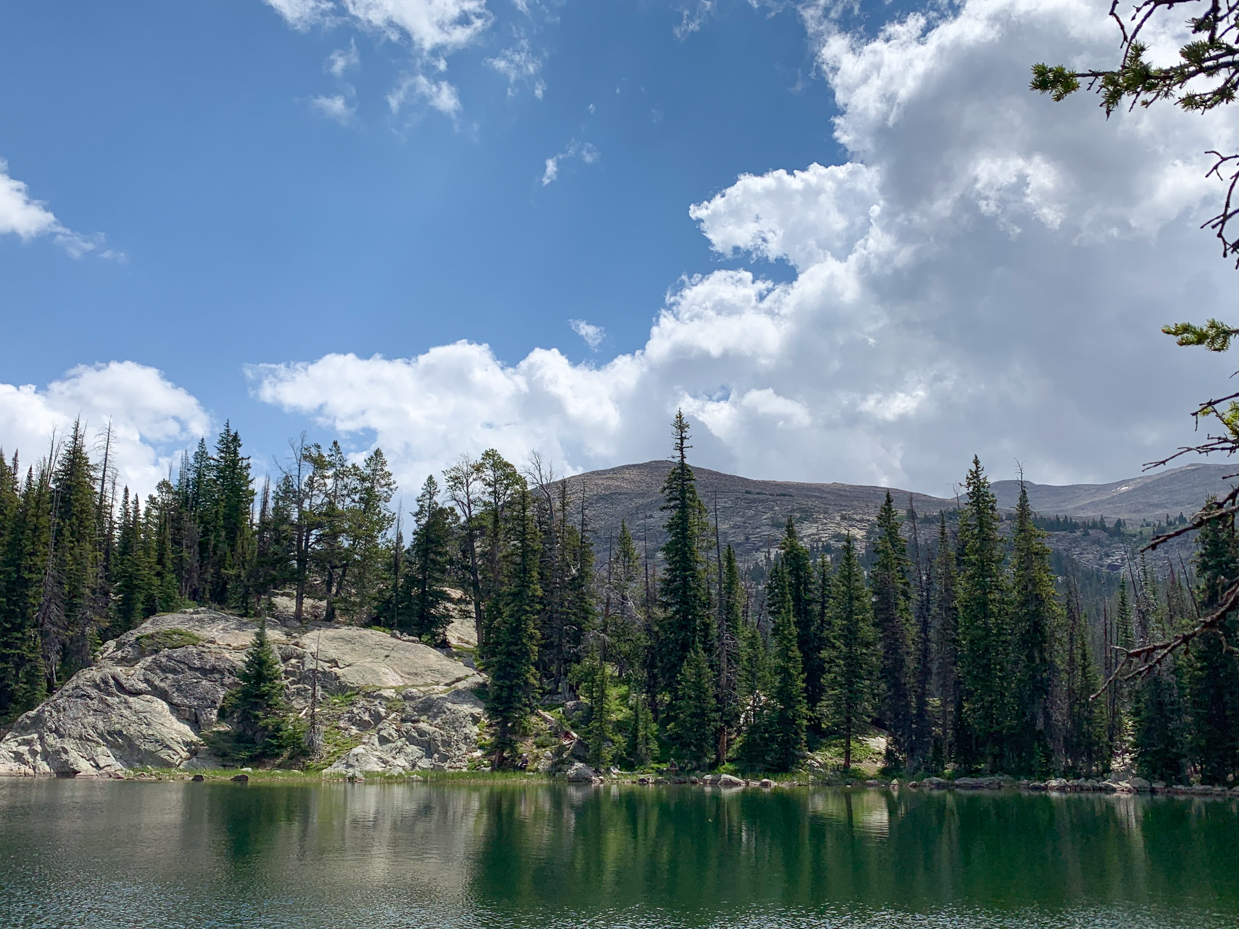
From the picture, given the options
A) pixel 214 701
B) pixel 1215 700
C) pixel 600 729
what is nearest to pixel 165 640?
pixel 214 701

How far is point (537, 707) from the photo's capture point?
7162cm

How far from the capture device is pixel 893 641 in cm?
7969

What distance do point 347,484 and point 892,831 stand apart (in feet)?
203

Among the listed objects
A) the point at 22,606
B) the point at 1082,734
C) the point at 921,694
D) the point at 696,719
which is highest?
the point at 22,606

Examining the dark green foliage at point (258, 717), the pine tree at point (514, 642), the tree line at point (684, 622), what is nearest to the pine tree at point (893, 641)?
the tree line at point (684, 622)

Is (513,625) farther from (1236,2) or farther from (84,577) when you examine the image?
(1236,2)

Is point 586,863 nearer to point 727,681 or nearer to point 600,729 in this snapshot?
point 600,729

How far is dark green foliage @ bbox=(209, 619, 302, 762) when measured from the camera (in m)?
64.5

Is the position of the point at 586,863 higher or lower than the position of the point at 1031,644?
lower

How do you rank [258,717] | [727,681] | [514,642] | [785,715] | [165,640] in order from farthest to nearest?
[727,681] → [785,715] → [165,640] → [514,642] → [258,717]

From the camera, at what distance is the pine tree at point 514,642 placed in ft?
219

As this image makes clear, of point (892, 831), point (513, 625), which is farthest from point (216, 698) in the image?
point (892, 831)

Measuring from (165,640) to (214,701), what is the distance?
25.2 ft

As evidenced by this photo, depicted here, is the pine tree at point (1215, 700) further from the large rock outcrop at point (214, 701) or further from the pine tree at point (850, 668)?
the large rock outcrop at point (214, 701)
